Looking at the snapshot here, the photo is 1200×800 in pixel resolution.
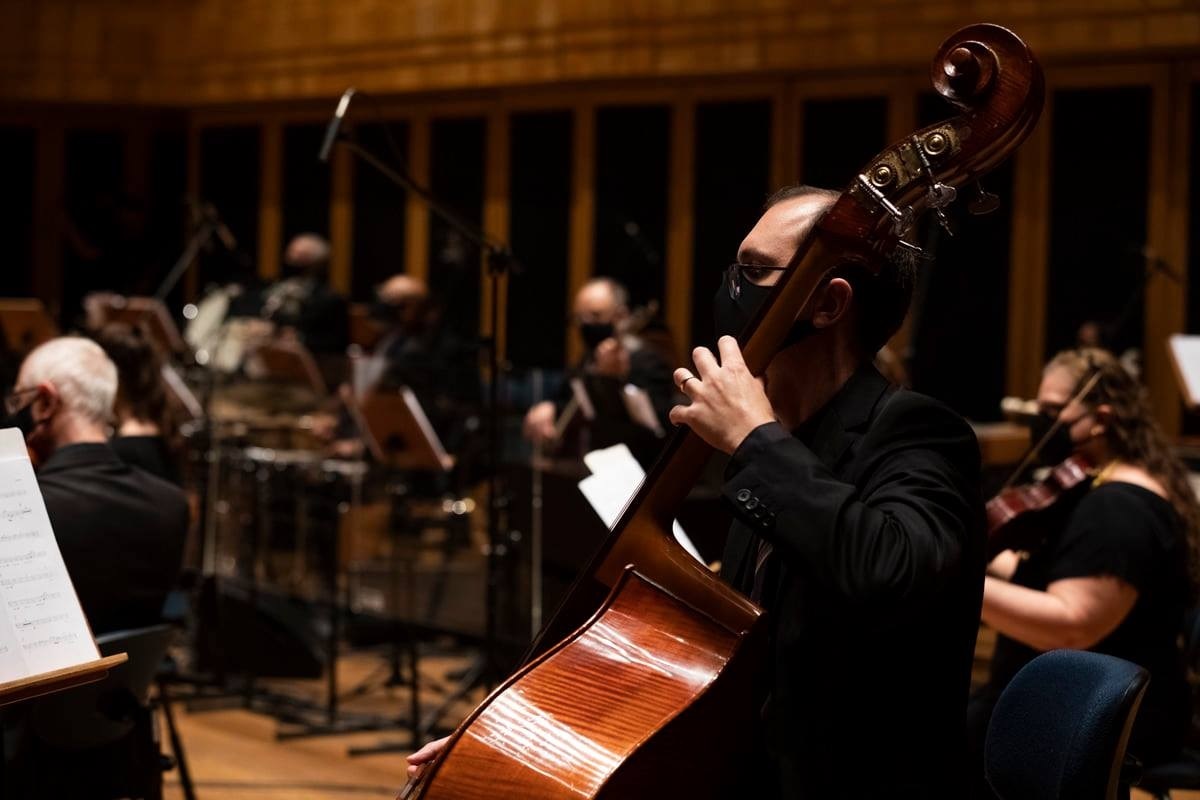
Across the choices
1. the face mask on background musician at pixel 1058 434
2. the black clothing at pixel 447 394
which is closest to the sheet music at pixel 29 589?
the face mask on background musician at pixel 1058 434

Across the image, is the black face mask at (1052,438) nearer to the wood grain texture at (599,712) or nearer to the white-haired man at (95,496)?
the white-haired man at (95,496)

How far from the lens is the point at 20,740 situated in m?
3.46

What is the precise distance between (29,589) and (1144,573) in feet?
7.98

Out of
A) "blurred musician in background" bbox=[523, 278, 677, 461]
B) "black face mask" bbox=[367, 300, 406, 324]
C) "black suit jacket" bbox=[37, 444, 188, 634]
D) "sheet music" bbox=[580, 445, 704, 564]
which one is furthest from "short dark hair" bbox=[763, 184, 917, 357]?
"black face mask" bbox=[367, 300, 406, 324]

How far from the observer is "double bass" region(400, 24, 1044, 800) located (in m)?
1.58

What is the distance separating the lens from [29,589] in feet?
8.29

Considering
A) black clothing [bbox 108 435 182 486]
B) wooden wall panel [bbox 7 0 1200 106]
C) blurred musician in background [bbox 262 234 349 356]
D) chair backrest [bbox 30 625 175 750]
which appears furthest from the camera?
blurred musician in background [bbox 262 234 349 356]

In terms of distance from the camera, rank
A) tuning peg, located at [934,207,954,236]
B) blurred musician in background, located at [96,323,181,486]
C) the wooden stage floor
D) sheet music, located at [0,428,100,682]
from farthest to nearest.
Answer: the wooden stage floor → blurred musician in background, located at [96,323,181,486] → sheet music, located at [0,428,100,682] → tuning peg, located at [934,207,954,236]

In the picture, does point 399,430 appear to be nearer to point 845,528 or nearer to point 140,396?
point 140,396

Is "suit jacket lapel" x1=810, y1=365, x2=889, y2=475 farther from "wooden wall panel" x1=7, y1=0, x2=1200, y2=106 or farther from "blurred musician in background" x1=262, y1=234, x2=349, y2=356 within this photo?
"blurred musician in background" x1=262, y1=234, x2=349, y2=356

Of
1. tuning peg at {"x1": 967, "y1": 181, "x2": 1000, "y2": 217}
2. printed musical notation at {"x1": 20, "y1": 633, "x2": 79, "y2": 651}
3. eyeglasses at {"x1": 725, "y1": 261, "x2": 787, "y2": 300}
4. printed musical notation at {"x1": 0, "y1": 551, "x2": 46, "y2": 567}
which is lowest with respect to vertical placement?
printed musical notation at {"x1": 20, "y1": 633, "x2": 79, "y2": 651}

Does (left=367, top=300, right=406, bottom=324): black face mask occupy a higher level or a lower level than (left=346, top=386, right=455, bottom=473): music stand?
higher

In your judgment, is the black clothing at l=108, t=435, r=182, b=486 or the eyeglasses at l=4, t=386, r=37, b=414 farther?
the black clothing at l=108, t=435, r=182, b=486

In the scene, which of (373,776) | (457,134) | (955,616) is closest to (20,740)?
(373,776)
